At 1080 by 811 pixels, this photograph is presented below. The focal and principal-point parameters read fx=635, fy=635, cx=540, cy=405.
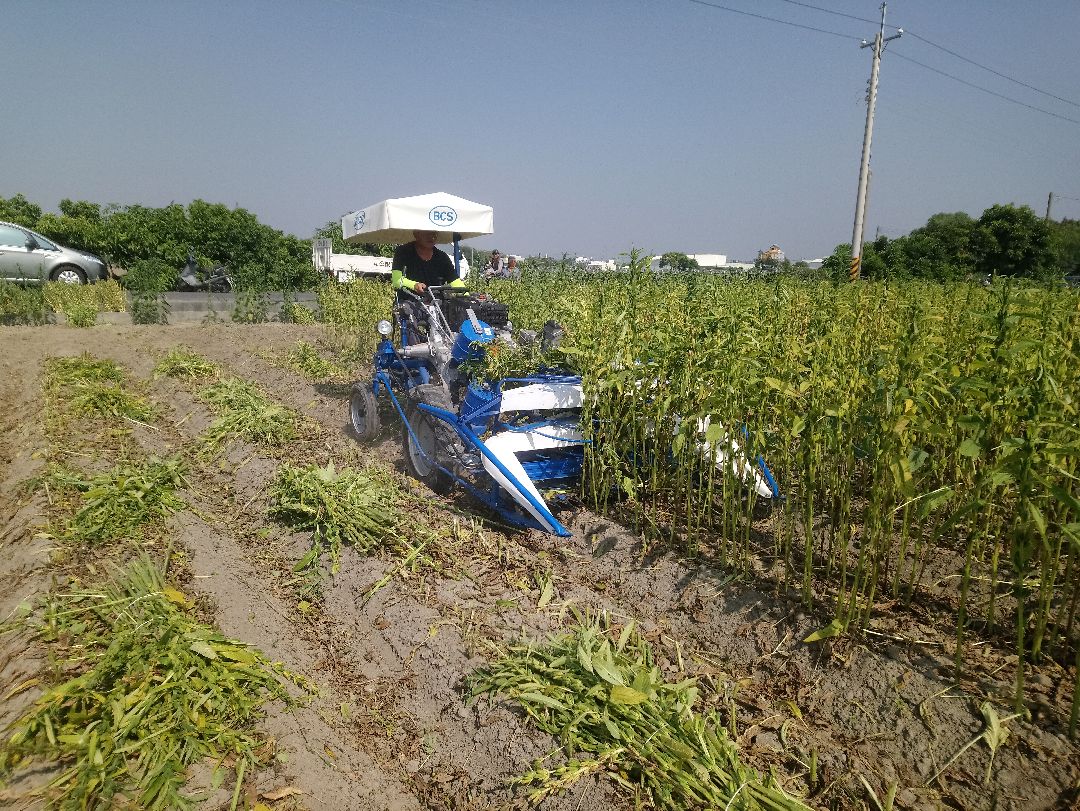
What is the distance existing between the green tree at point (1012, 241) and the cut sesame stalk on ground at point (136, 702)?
29430 millimetres

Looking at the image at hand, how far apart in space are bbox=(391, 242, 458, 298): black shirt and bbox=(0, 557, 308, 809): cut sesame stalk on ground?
4.19 metres

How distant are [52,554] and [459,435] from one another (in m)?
2.46

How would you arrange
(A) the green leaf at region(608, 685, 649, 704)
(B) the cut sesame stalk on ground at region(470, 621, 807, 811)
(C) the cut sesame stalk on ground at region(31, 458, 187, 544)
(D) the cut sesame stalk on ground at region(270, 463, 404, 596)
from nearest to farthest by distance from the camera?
(B) the cut sesame stalk on ground at region(470, 621, 807, 811)
(A) the green leaf at region(608, 685, 649, 704)
(C) the cut sesame stalk on ground at region(31, 458, 187, 544)
(D) the cut sesame stalk on ground at region(270, 463, 404, 596)

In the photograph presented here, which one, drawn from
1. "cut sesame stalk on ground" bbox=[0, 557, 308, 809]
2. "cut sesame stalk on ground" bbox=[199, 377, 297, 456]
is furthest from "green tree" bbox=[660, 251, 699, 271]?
"cut sesame stalk on ground" bbox=[0, 557, 308, 809]

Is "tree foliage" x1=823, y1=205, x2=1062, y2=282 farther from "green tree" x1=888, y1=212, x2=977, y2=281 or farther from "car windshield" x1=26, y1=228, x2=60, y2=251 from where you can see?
"car windshield" x1=26, y1=228, x2=60, y2=251

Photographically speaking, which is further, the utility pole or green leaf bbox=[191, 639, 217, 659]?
the utility pole

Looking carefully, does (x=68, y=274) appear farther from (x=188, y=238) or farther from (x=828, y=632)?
(x=828, y=632)

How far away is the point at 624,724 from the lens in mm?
2525

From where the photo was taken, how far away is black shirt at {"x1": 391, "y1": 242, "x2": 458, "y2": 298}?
6.60 m

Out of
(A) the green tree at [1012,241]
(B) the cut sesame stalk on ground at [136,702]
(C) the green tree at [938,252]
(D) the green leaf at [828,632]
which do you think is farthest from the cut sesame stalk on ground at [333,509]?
(A) the green tree at [1012,241]

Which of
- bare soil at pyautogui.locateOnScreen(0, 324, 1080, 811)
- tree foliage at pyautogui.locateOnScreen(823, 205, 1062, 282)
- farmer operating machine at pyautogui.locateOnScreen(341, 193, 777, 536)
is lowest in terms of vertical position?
bare soil at pyautogui.locateOnScreen(0, 324, 1080, 811)

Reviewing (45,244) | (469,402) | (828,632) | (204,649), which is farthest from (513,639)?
(45,244)

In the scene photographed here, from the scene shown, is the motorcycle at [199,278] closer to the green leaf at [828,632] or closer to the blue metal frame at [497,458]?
the blue metal frame at [497,458]

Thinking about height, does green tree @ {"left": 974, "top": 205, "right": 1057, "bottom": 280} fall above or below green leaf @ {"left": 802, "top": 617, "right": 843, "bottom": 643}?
above
